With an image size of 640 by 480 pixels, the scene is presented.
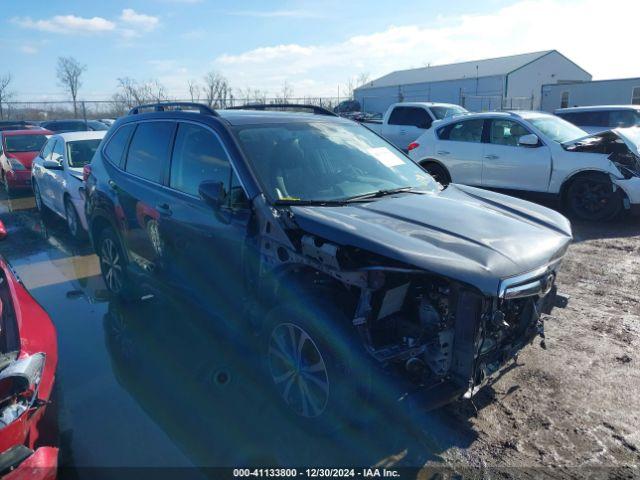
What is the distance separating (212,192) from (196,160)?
0.67 m

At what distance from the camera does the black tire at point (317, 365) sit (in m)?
2.71

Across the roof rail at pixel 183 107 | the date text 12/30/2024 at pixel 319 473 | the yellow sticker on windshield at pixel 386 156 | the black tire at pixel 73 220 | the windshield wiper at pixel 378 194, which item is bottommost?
the date text 12/30/2024 at pixel 319 473

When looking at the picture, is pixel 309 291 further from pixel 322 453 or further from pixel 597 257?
pixel 597 257

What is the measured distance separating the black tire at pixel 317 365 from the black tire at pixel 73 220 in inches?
216

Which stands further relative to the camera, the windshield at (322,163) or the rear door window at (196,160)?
the rear door window at (196,160)

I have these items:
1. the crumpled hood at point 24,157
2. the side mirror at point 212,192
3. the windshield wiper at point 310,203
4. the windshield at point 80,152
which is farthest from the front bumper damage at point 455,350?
the crumpled hood at point 24,157

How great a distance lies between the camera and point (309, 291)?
299 centimetres

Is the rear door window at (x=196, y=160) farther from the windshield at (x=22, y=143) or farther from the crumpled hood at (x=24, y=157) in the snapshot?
the windshield at (x=22, y=143)

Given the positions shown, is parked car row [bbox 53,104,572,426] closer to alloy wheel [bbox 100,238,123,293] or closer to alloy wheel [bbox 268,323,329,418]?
alloy wheel [bbox 268,323,329,418]

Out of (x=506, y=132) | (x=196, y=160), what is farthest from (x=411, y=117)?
(x=196, y=160)

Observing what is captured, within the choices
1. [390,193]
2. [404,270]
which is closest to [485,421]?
[404,270]

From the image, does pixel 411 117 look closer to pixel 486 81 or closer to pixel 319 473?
pixel 319 473

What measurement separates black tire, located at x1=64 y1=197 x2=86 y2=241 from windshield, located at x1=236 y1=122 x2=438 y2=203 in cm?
490

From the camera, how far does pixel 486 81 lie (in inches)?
1641
